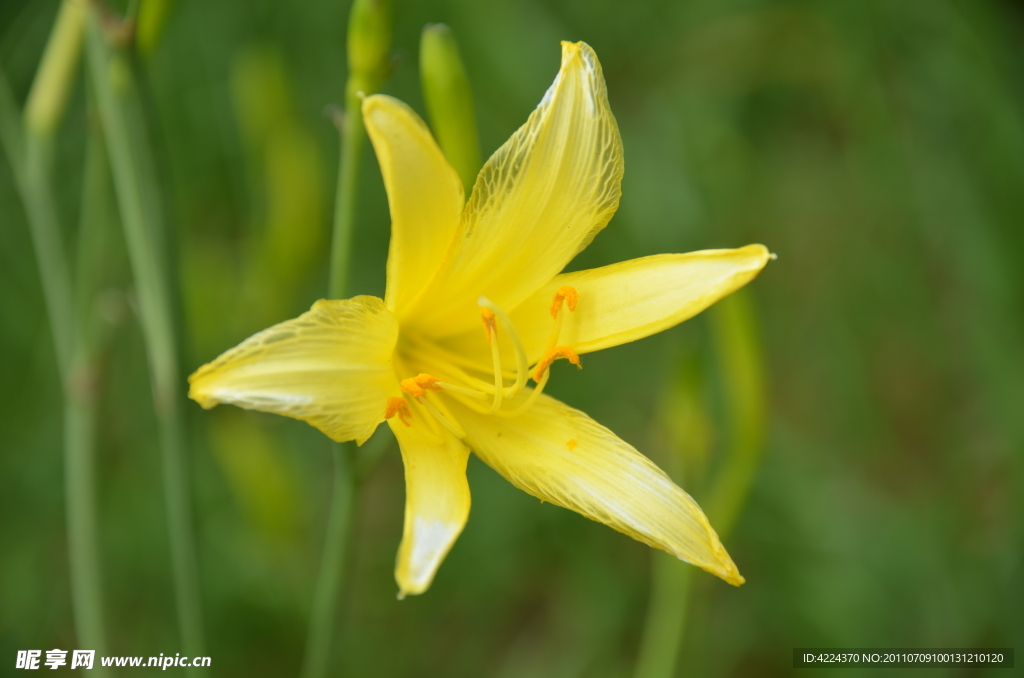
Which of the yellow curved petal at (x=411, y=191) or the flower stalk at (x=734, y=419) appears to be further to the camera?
the flower stalk at (x=734, y=419)

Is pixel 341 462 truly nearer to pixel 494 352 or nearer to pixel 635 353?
pixel 494 352

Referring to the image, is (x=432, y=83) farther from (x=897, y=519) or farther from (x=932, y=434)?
(x=932, y=434)

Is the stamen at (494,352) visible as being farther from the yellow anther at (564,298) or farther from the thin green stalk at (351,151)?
the thin green stalk at (351,151)

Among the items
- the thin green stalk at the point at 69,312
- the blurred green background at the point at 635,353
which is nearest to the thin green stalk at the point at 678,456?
the blurred green background at the point at 635,353

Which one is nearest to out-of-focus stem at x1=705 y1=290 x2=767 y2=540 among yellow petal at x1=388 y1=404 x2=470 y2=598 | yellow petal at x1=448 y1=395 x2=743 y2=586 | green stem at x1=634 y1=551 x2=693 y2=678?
green stem at x1=634 y1=551 x2=693 y2=678

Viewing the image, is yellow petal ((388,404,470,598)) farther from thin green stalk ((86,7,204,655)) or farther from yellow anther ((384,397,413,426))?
thin green stalk ((86,7,204,655))

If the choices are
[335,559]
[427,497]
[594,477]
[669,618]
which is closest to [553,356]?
[594,477]
